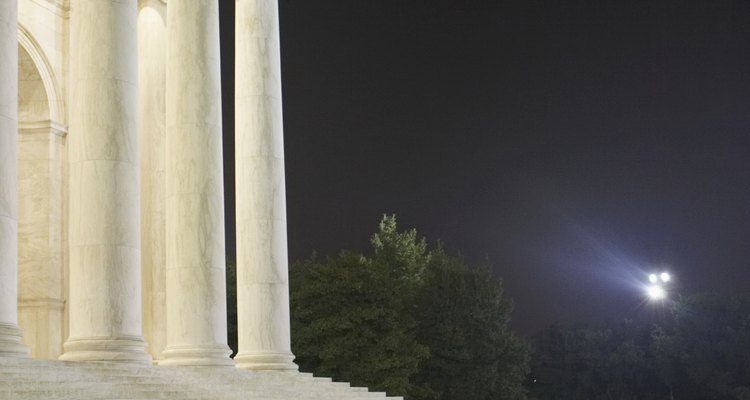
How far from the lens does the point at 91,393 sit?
195875 mm

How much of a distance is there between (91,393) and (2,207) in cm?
3593

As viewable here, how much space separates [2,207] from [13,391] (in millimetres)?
37717

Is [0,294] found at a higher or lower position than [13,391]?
higher

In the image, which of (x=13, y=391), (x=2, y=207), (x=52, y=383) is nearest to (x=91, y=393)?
(x=52, y=383)

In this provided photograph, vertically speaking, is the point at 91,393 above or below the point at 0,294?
below

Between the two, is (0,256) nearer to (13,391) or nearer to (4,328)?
(4,328)

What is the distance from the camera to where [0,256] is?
653 ft

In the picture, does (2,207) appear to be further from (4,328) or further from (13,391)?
(13,391)

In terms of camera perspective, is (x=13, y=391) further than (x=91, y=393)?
No

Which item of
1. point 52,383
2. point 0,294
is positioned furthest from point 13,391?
point 0,294

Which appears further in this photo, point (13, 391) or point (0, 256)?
point (0, 256)

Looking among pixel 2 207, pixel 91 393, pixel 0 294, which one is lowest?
pixel 91 393

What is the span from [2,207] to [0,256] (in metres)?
8.53

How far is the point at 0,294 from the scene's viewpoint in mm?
199500
